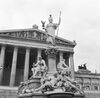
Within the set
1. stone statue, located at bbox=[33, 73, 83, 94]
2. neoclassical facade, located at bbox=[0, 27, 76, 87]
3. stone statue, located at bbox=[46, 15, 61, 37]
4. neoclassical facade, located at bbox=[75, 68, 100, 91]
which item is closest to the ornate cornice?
neoclassical facade, located at bbox=[0, 27, 76, 87]

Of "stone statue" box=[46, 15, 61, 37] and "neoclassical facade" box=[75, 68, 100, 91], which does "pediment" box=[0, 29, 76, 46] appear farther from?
"stone statue" box=[46, 15, 61, 37]

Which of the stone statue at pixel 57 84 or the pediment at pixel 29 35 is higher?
the pediment at pixel 29 35

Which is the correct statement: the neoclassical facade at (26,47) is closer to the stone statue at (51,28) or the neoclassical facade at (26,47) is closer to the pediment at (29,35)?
the pediment at (29,35)

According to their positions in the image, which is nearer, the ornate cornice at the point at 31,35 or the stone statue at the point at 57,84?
the stone statue at the point at 57,84

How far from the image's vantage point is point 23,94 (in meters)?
10.6

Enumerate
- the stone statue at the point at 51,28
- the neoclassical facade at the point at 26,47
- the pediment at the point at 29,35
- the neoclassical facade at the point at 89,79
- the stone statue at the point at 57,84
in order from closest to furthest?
1. the stone statue at the point at 57,84
2. the stone statue at the point at 51,28
3. the neoclassical facade at the point at 26,47
4. the pediment at the point at 29,35
5. the neoclassical facade at the point at 89,79

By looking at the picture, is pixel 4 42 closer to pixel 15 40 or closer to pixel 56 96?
pixel 15 40

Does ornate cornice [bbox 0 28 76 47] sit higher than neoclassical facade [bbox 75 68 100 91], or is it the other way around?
ornate cornice [bbox 0 28 76 47]

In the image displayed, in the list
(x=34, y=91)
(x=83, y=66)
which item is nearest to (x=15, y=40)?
(x=83, y=66)

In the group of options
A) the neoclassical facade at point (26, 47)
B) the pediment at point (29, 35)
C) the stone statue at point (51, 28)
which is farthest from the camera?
the pediment at point (29, 35)

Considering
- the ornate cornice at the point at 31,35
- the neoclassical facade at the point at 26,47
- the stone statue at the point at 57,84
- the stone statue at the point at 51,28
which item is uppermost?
the ornate cornice at the point at 31,35

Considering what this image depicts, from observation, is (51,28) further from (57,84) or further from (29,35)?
(29,35)

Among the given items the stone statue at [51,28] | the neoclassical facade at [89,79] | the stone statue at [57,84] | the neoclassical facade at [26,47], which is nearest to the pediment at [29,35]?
the neoclassical facade at [26,47]

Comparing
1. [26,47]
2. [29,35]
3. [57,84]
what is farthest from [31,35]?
[57,84]
